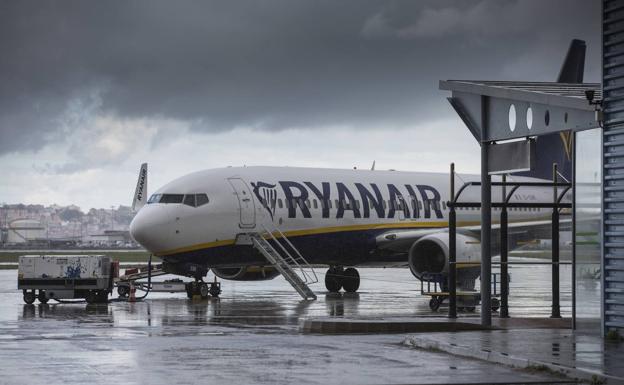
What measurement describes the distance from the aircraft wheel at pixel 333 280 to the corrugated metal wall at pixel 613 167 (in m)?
22.2

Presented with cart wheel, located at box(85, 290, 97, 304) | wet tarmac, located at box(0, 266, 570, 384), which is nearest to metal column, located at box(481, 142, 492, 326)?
wet tarmac, located at box(0, 266, 570, 384)

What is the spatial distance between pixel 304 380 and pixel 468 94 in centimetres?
997

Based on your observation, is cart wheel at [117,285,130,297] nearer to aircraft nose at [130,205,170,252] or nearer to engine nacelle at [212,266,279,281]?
aircraft nose at [130,205,170,252]

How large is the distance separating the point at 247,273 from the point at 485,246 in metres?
18.7

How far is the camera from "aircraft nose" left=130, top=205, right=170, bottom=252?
34.2m

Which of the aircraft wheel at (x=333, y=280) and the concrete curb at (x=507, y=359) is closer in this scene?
the concrete curb at (x=507, y=359)

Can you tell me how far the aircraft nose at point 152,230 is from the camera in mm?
34250

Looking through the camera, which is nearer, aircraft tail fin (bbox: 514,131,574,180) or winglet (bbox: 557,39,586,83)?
aircraft tail fin (bbox: 514,131,574,180)

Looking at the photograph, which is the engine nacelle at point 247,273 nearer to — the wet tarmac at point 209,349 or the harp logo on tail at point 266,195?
the harp logo on tail at point 266,195

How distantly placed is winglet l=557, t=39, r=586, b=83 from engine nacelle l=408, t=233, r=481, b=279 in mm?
10407

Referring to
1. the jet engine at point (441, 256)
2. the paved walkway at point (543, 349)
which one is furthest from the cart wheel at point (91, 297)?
the paved walkway at point (543, 349)

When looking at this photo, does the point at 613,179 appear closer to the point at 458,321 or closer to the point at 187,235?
the point at 458,321

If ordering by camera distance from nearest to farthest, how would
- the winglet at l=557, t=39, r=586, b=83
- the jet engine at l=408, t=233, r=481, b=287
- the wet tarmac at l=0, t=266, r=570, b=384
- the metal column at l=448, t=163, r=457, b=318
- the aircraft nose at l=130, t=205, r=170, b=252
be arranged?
1. the wet tarmac at l=0, t=266, r=570, b=384
2. the metal column at l=448, t=163, r=457, b=318
3. the jet engine at l=408, t=233, r=481, b=287
4. the aircraft nose at l=130, t=205, r=170, b=252
5. the winglet at l=557, t=39, r=586, b=83

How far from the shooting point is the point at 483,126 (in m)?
21.9
